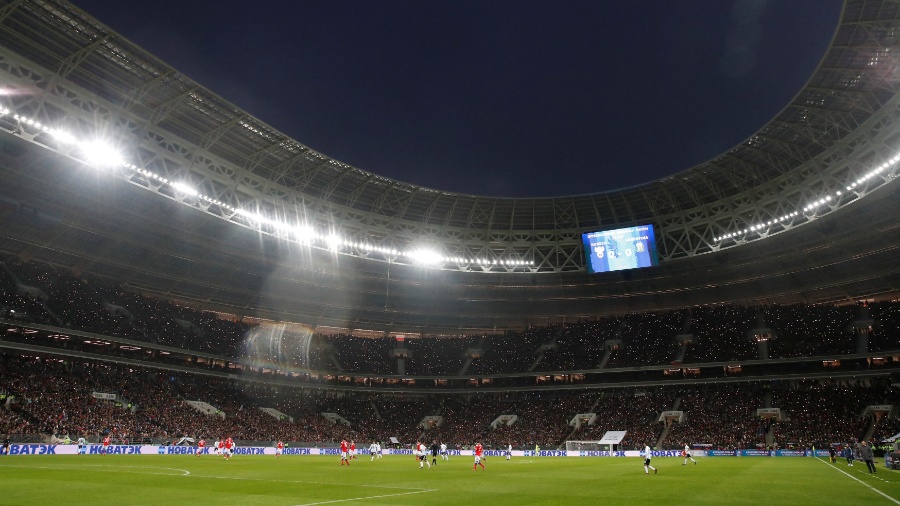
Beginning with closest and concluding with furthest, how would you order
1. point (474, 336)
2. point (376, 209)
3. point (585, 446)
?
1. point (376, 209)
2. point (585, 446)
3. point (474, 336)

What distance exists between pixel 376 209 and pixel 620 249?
24223 millimetres

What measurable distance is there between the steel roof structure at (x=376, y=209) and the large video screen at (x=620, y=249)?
1.67 meters

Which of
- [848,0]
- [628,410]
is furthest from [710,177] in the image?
[628,410]

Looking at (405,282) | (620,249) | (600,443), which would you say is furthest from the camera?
(405,282)

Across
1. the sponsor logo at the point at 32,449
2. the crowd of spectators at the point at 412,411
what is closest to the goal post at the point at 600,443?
the crowd of spectators at the point at 412,411

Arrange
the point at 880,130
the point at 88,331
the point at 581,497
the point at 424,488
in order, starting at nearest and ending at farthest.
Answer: the point at 581,497, the point at 424,488, the point at 880,130, the point at 88,331

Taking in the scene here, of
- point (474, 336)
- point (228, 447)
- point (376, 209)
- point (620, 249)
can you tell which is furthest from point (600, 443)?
point (228, 447)

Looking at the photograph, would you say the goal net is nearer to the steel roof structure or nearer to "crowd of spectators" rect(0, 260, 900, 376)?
"crowd of spectators" rect(0, 260, 900, 376)

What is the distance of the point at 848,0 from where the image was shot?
3325 cm

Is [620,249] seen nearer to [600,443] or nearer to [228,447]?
[600,443]

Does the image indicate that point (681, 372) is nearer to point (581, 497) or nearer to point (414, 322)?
point (414, 322)

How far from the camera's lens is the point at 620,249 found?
190 ft

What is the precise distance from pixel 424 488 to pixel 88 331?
45.4 m

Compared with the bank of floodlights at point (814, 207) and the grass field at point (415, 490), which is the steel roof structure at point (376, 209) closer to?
the bank of floodlights at point (814, 207)
